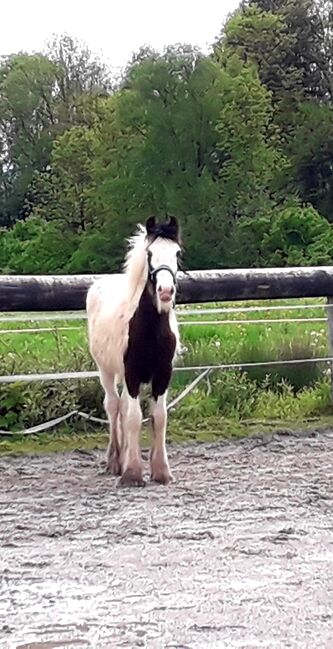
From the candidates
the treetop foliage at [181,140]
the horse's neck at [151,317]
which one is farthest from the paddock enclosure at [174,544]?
the treetop foliage at [181,140]

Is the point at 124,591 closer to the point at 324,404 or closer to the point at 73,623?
the point at 73,623

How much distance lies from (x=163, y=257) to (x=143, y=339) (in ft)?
1.65

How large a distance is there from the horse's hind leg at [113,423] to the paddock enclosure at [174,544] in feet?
0.55

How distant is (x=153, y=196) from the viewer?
30.2 m

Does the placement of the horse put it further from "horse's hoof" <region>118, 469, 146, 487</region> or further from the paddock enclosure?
the paddock enclosure

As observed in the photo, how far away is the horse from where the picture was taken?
17.0ft

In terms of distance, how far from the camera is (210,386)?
725 cm

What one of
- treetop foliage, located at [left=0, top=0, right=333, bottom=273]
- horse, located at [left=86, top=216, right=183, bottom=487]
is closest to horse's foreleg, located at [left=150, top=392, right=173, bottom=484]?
horse, located at [left=86, top=216, right=183, bottom=487]

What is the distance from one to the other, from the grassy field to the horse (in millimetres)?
1054

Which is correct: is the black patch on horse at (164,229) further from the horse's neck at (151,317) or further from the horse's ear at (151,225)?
the horse's neck at (151,317)

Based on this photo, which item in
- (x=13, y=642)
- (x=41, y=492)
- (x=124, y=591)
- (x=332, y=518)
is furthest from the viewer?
(x=41, y=492)

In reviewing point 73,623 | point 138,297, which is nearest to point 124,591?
point 73,623

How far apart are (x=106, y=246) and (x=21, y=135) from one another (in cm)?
703

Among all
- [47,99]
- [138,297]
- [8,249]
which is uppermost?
[47,99]
